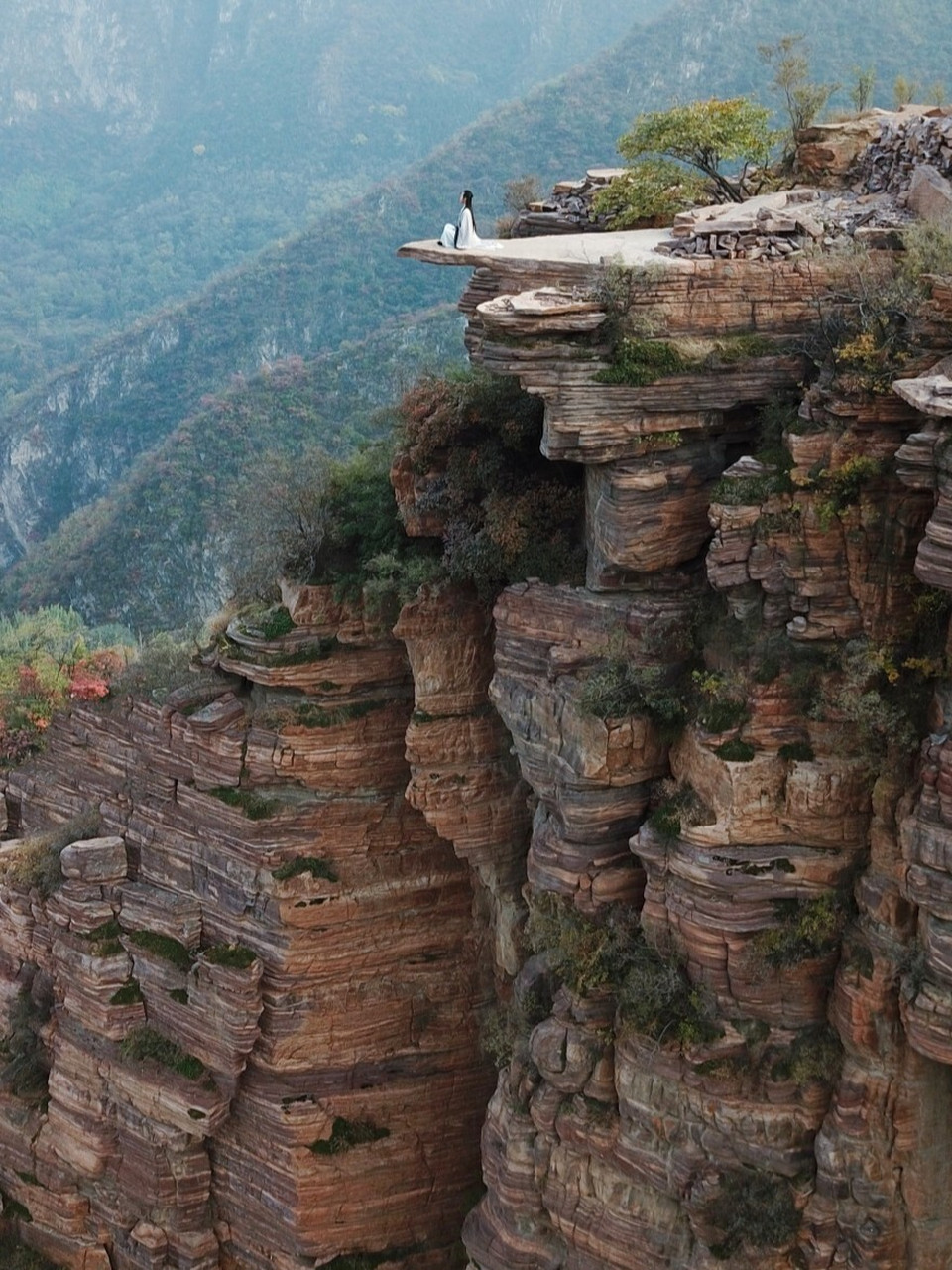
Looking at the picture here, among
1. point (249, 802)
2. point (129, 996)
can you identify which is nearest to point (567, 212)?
point (249, 802)

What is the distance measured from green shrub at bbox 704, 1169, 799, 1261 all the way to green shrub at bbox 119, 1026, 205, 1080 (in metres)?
9.80

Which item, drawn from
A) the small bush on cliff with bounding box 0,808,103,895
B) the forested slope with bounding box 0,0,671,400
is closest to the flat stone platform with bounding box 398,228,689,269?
the small bush on cliff with bounding box 0,808,103,895

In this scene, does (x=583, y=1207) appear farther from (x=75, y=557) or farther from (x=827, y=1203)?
(x=75, y=557)

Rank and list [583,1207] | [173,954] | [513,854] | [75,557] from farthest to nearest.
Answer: [75,557]
[173,954]
[513,854]
[583,1207]

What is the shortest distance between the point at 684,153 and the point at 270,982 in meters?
14.6

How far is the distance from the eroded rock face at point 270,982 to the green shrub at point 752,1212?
7249mm

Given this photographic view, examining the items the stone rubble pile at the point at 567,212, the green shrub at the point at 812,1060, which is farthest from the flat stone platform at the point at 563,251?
the green shrub at the point at 812,1060

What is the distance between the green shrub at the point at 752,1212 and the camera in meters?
18.6

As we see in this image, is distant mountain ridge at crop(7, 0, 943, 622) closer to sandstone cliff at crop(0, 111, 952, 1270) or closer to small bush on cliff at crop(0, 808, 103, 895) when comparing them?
small bush on cliff at crop(0, 808, 103, 895)

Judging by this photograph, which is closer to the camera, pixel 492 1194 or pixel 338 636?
pixel 492 1194

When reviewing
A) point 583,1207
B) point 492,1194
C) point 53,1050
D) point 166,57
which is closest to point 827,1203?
point 583,1207

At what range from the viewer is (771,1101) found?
61.1 ft

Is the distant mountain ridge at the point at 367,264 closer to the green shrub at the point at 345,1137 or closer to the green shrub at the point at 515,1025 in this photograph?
the green shrub at the point at 345,1137

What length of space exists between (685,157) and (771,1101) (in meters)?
14.3
